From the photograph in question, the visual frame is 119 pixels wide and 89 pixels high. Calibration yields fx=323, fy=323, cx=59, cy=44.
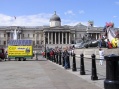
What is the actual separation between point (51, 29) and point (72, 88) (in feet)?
587

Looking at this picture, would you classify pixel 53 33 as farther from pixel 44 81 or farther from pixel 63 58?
pixel 44 81

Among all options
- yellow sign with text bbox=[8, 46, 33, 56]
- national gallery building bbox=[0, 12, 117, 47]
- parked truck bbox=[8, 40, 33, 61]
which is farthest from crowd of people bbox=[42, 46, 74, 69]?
national gallery building bbox=[0, 12, 117, 47]

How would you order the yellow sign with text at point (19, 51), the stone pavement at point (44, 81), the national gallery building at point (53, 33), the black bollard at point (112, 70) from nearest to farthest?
1. the black bollard at point (112, 70)
2. the stone pavement at point (44, 81)
3. the yellow sign with text at point (19, 51)
4. the national gallery building at point (53, 33)

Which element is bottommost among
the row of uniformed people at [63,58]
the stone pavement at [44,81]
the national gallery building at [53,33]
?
the stone pavement at [44,81]

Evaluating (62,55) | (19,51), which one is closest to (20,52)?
(19,51)

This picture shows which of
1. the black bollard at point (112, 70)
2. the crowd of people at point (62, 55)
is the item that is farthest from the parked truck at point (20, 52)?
the black bollard at point (112, 70)

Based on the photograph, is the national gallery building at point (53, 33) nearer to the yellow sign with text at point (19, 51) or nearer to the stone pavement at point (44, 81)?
the yellow sign with text at point (19, 51)

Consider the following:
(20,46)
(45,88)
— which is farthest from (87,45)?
(45,88)

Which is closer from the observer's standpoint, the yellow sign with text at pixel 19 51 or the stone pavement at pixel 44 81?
the stone pavement at pixel 44 81

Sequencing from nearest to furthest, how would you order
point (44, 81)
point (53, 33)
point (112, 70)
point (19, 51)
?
point (112, 70)
point (44, 81)
point (19, 51)
point (53, 33)

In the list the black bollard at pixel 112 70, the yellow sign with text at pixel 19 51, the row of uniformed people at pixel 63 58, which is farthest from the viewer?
the yellow sign with text at pixel 19 51

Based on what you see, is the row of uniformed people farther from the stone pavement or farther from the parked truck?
the parked truck

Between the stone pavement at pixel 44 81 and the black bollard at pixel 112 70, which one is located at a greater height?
the black bollard at pixel 112 70

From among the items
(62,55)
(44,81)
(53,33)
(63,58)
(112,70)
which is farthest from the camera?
(53,33)
